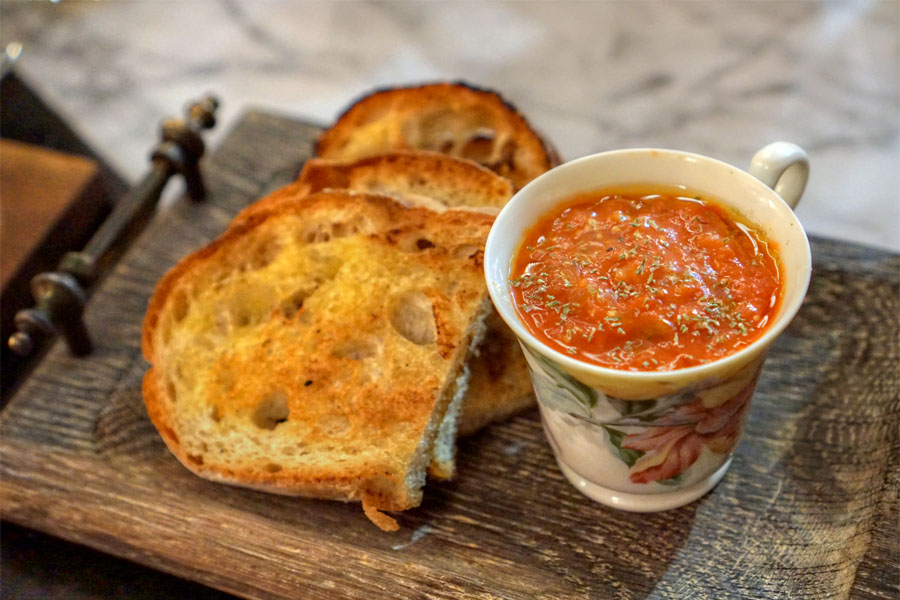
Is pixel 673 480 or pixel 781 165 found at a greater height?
pixel 781 165

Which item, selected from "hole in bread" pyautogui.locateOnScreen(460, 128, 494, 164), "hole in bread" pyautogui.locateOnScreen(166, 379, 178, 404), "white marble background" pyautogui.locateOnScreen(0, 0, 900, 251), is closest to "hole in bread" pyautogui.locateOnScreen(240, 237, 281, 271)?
"hole in bread" pyautogui.locateOnScreen(166, 379, 178, 404)

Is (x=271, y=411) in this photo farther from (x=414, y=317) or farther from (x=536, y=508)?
(x=536, y=508)

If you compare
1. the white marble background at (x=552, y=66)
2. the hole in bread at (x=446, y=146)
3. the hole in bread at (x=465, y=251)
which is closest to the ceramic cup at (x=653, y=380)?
the hole in bread at (x=465, y=251)

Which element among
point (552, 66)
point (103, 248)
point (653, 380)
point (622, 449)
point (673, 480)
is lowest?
point (552, 66)

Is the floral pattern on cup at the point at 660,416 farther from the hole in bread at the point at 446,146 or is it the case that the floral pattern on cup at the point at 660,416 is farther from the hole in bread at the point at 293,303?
the hole in bread at the point at 446,146

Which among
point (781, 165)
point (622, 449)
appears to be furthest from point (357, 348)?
point (781, 165)

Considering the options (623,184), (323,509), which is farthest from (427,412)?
(623,184)

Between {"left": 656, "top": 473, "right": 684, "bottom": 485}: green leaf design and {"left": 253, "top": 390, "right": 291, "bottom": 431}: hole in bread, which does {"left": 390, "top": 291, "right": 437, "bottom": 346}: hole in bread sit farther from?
{"left": 656, "top": 473, "right": 684, "bottom": 485}: green leaf design
